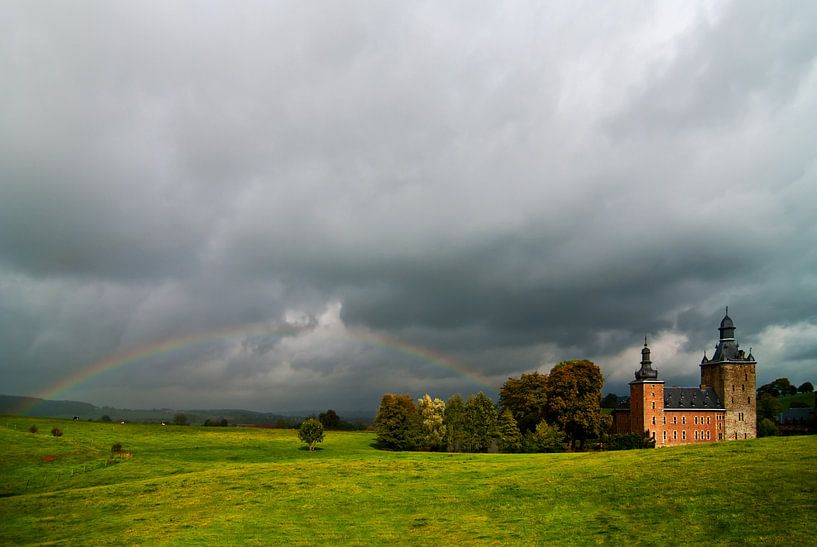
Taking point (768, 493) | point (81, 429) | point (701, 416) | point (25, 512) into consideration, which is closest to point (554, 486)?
point (768, 493)

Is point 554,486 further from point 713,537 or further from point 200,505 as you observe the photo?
point 200,505

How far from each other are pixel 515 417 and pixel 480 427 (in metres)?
13.5

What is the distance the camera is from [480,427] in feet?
305

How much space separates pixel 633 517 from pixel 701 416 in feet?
350

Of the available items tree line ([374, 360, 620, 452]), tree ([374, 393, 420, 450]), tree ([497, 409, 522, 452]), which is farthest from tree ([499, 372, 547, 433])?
tree ([374, 393, 420, 450])

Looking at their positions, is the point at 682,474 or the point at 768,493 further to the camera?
the point at 682,474

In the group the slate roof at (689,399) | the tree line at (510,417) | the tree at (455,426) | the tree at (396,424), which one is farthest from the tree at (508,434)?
the slate roof at (689,399)

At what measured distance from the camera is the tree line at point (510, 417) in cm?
9219

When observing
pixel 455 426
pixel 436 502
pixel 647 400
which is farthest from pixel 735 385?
pixel 436 502

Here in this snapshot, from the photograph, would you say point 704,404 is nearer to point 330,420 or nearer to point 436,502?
Answer: point 330,420

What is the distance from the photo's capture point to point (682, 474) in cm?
3023

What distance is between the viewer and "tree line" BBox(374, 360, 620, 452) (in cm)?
9219

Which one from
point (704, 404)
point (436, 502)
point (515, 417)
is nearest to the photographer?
point (436, 502)

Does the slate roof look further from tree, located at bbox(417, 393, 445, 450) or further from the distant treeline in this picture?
tree, located at bbox(417, 393, 445, 450)
